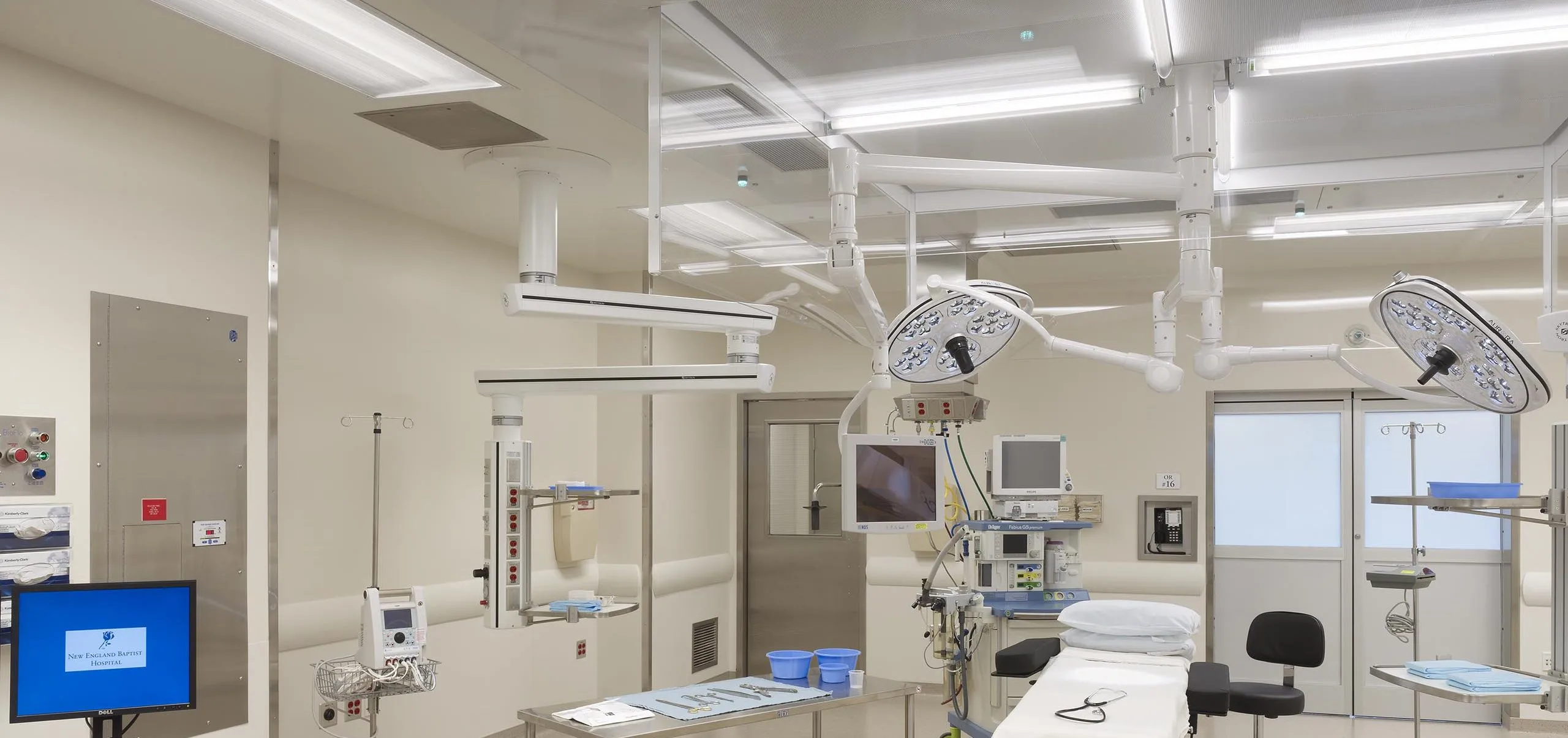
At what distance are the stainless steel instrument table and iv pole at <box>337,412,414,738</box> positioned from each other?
1.26m

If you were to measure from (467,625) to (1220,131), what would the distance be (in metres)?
4.54

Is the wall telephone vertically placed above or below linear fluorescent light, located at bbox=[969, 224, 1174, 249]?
below

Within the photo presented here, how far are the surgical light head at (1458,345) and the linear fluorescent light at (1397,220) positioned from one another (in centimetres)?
75

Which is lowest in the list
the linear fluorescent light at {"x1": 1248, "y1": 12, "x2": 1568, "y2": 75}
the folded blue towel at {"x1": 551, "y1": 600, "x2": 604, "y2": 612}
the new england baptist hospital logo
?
the folded blue towel at {"x1": 551, "y1": 600, "x2": 604, "y2": 612}

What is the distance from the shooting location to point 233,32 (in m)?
3.32

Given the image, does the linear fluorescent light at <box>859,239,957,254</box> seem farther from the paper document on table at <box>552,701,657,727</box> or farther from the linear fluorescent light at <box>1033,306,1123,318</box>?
the paper document on table at <box>552,701,657,727</box>

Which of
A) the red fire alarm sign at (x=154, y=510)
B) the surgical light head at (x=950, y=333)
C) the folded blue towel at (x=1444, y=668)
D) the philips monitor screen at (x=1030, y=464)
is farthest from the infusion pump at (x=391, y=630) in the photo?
the folded blue towel at (x=1444, y=668)

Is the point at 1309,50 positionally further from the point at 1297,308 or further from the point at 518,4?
the point at 1297,308

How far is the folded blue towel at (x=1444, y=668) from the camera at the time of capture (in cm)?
433

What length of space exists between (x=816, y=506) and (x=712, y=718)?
4.32m

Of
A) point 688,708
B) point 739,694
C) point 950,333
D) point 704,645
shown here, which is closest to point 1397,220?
point 950,333

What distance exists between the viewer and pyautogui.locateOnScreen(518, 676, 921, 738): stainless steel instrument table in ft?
12.3

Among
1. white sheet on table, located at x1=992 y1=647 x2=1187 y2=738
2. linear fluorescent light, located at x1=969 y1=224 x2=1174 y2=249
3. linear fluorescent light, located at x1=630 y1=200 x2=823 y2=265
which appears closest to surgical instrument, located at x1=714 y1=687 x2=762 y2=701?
white sheet on table, located at x1=992 y1=647 x2=1187 y2=738

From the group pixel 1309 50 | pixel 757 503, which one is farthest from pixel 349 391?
pixel 1309 50
